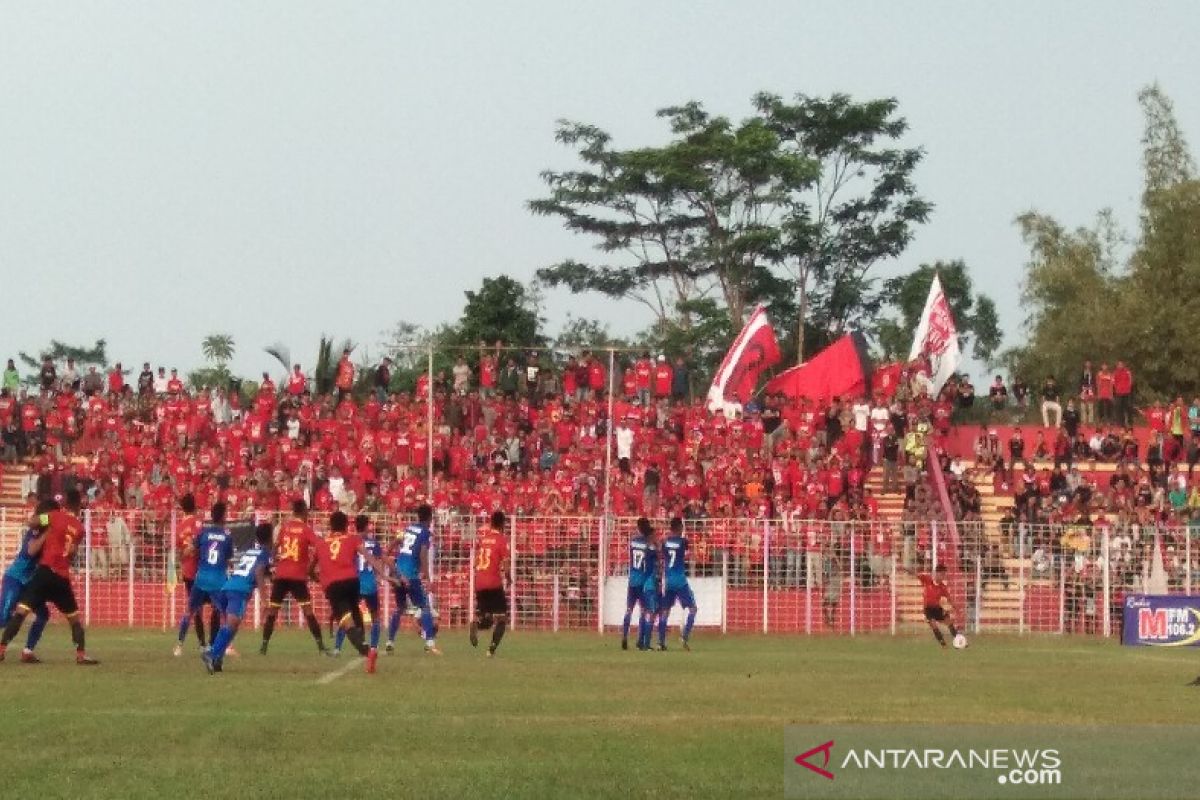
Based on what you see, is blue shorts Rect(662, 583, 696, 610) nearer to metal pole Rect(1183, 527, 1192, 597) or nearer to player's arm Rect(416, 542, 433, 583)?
player's arm Rect(416, 542, 433, 583)

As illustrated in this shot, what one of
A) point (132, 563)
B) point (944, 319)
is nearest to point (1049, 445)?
point (944, 319)

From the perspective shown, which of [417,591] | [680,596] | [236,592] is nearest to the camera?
[236,592]

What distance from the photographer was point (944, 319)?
52688 millimetres

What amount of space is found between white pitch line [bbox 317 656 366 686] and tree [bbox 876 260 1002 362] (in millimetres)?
46554

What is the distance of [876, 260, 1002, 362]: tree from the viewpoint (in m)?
75.2

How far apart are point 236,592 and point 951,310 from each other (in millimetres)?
59071

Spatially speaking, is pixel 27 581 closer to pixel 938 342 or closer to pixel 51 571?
pixel 51 571

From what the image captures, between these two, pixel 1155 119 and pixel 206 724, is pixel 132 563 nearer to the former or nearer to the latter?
pixel 206 724

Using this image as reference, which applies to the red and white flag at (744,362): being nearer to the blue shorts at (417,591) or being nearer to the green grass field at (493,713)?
the green grass field at (493,713)

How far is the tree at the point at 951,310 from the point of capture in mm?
75188

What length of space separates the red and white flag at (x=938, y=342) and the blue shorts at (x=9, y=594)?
28256 millimetres

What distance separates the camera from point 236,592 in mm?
25031

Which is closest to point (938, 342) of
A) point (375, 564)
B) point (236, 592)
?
point (375, 564)

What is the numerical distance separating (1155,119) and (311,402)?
3584 centimetres
